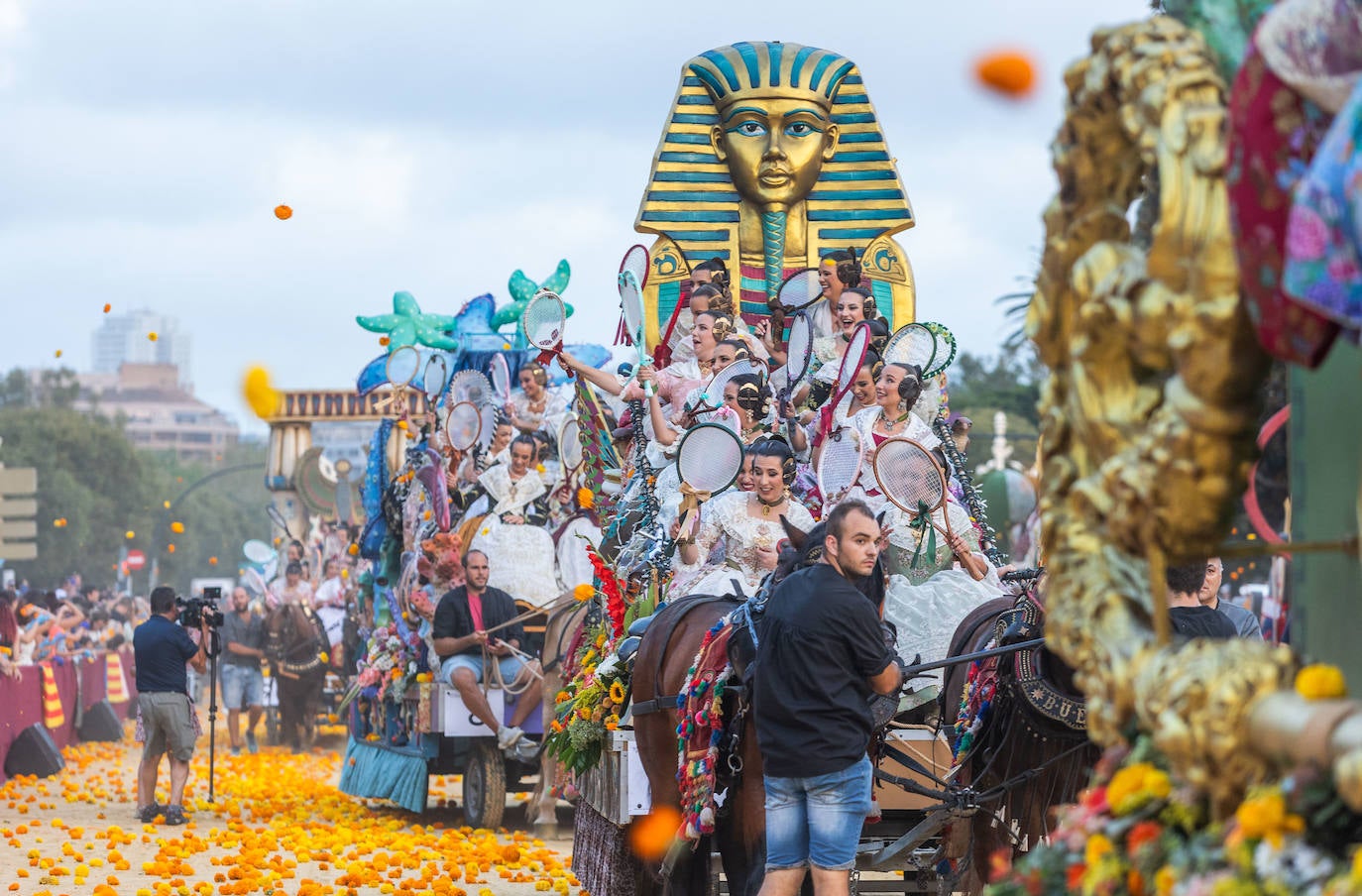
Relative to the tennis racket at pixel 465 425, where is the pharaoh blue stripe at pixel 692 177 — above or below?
above

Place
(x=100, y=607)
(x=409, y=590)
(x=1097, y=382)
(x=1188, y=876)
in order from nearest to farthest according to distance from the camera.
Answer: (x=1188, y=876) → (x=1097, y=382) → (x=409, y=590) → (x=100, y=607)

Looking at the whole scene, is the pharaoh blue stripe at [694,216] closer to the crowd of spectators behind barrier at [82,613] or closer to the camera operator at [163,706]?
the camera operator at [163,706]

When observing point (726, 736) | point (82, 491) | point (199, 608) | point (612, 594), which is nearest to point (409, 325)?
point (199, 608)

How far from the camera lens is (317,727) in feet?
85.0

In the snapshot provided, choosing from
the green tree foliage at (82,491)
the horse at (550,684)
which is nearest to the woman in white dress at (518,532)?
the horse at (550,684)

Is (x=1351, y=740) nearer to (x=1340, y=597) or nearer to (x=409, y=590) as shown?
(x=1340, y=597)

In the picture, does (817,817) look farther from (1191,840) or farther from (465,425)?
(465,425)

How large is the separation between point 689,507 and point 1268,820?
270 inches

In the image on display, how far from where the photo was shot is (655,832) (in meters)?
8.62

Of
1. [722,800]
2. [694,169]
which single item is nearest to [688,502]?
[722,800]

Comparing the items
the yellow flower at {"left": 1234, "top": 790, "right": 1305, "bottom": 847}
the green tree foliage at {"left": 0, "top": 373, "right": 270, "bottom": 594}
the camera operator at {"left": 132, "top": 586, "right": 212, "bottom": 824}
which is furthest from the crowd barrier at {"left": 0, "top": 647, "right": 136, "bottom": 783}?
the green tree foliage at {"left": 0, "top": 373, "right": 270, "bottom": 594}

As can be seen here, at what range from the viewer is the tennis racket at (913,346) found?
10.5 metres

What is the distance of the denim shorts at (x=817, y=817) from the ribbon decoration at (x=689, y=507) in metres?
2.92

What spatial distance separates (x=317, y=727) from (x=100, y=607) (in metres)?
8.47
